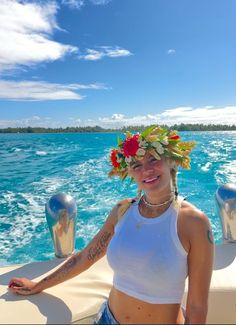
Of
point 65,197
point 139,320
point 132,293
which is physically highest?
point 65,197

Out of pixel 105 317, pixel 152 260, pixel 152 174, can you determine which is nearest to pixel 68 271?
pixel 105 317

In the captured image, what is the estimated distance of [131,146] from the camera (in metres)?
1.58

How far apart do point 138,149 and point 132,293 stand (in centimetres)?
66

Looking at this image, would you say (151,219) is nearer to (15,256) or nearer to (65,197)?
(65,197)

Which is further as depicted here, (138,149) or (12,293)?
(12,293)

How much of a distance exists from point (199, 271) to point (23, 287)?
1.05 meters

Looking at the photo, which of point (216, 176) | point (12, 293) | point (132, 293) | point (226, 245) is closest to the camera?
point (132, 293)

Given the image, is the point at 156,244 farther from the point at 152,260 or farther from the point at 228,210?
the point at 228,210

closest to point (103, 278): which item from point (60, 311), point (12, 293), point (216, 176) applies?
point (60, 311)

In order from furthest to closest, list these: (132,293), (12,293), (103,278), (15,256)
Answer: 1. (15,256)
2. (103,278)
3. (12,293)
4. (132,293)

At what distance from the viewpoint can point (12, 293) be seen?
1821 mm

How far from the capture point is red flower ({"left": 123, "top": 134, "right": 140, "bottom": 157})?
1578 millimetres

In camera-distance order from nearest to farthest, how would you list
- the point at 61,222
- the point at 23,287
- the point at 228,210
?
the point at 23,287, the point at 61,222, the point at 228,210

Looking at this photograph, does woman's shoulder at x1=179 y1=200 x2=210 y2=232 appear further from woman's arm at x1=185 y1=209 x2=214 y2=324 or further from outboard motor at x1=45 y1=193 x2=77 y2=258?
outboard motor at x1=45 y1=193 x2=77 y2=258
